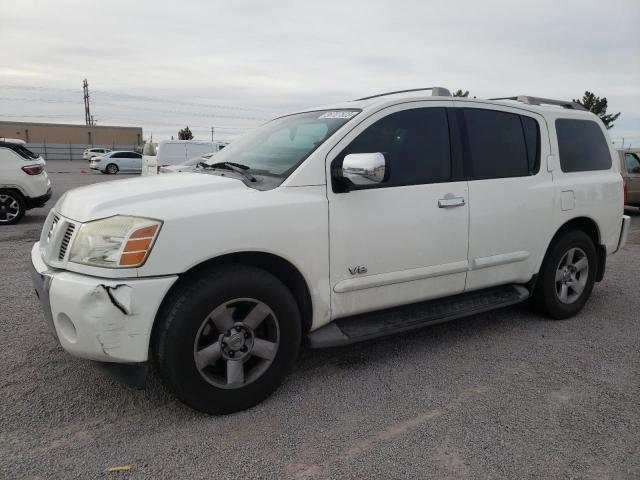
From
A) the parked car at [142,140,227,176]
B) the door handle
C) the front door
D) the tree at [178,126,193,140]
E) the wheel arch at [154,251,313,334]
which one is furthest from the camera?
the tree at [178,126,193,140]

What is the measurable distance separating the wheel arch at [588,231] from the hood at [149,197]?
2.84m

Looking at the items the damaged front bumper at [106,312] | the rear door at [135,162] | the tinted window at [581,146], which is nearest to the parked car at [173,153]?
the tinted window at [581,146]

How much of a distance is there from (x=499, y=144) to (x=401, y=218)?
4.01 feet

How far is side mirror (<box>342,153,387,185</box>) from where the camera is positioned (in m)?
2.88

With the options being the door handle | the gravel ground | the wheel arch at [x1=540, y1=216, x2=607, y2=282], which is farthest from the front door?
the wheel arch at [x1=540, y1=216, x2=607, y2=282]

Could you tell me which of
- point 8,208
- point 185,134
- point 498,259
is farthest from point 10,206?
point 185,134

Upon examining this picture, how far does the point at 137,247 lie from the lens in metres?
2.54

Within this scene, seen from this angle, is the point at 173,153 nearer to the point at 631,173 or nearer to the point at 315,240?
the point at 631,173

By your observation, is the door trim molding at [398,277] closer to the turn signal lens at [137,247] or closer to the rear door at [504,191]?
the rear door at [504,191]

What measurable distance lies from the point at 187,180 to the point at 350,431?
5.73 feet

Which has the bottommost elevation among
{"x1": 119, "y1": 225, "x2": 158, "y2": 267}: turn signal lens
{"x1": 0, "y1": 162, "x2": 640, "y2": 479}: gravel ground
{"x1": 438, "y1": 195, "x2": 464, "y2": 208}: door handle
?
{"x1": 0, "y1": 162, "x2": 640, "y2": 479}: gravel ground

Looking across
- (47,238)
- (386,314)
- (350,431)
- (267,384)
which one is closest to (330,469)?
(350,431)

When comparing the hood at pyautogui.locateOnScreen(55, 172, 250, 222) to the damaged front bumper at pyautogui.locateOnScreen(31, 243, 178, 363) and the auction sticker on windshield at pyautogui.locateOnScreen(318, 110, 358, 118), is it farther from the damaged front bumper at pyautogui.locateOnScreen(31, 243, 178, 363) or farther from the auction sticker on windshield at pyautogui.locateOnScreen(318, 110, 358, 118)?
the auction sticker on windshield at pyautogui.locateOnScreen(318, 110, 358, 118)

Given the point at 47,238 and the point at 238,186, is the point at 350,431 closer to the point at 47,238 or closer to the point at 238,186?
the point at 238,186
